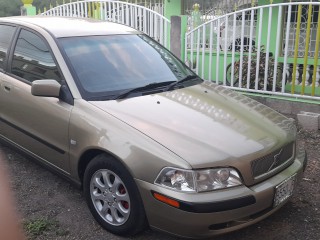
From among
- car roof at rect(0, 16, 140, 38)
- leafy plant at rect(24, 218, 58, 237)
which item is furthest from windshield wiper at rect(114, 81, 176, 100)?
leafy plant at rect(24, 218, 58, 237)

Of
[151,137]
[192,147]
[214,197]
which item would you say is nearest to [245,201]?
[214,197]

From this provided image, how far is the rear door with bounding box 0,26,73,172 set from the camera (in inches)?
133

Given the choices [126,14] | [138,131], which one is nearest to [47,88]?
[138,131]

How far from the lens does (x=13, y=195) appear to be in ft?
12.1

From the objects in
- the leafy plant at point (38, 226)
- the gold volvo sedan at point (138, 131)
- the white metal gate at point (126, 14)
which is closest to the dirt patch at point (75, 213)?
the leafy plant at point (38, 226)

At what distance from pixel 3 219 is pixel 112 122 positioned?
4.26 ft

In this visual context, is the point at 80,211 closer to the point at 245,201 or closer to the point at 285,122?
the point at 245,201

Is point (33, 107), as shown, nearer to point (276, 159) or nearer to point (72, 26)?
point (72, 26)

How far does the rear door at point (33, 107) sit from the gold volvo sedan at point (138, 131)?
11mm

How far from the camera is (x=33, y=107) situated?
362 centimetres

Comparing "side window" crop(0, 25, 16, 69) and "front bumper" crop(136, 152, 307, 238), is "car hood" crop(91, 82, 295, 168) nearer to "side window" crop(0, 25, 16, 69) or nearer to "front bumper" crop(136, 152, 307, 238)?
"front bumper" crop(136, 152, 307, 238)

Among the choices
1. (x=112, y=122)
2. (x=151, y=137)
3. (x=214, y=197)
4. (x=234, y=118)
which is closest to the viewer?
(x=214, y=197)

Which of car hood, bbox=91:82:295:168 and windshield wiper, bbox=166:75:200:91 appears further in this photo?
windshield wiper, bbox=166:75:200:91

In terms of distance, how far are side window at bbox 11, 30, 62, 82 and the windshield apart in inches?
7.9
